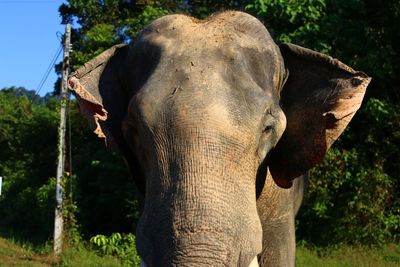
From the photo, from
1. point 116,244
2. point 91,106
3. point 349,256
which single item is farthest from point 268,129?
point 116,244

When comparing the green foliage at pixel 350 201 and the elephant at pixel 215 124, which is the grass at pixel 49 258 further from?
the elephant at pixel 215 124

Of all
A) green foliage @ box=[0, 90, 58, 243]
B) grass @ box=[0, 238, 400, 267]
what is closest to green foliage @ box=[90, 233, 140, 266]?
grass @ box=[0, 238, 400, 267]

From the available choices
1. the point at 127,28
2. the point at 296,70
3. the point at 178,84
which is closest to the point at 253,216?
the point at 178,84

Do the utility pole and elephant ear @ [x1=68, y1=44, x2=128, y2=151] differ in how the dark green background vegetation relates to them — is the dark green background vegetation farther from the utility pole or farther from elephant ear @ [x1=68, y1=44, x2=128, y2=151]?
elephant ear @ [x1=68, y1=44, x2=128, y2=151]

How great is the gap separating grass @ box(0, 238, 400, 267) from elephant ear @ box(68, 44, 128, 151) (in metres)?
6.48

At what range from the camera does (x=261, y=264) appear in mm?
Result: 4512

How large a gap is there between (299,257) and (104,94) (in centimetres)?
686

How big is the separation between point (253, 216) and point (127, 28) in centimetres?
1097

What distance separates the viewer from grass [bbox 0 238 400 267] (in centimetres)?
1028

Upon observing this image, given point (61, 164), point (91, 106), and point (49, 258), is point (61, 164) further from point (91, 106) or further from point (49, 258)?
point (91, 106)

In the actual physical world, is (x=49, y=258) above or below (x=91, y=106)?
below

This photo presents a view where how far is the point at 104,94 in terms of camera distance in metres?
4.14

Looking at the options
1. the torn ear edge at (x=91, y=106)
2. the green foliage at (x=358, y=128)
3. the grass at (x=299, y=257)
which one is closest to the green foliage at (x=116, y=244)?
the grass at (x=299, y=257)

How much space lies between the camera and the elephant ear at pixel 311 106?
12.3ft
